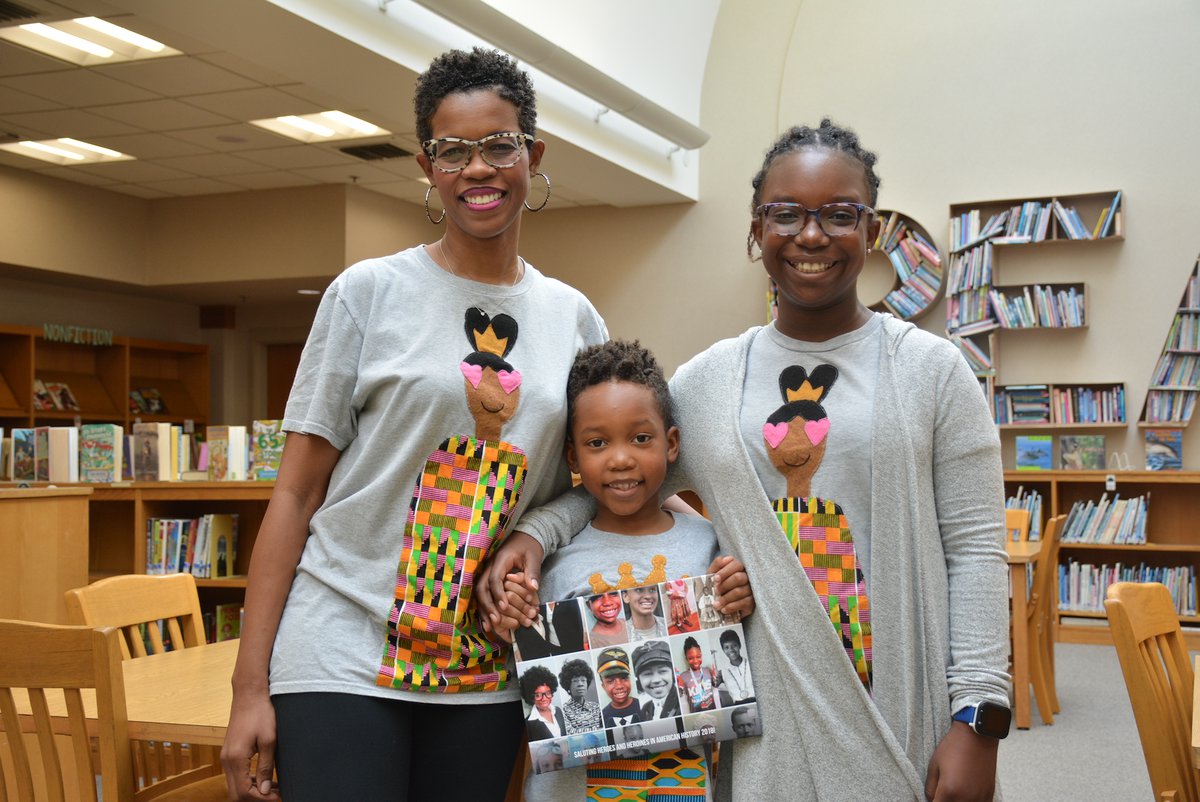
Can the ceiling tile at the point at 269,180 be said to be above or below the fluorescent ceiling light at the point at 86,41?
above

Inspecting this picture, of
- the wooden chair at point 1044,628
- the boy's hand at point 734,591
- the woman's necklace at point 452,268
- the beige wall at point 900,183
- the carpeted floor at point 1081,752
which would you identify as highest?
the beige wall at point 900,183

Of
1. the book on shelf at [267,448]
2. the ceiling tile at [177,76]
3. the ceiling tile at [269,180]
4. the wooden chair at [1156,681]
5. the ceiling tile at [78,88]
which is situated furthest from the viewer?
the ceiling tile at [269,180]

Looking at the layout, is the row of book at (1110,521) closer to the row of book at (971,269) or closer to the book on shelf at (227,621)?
the row of book at (971,269)

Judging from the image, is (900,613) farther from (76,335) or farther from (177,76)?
(76,335)

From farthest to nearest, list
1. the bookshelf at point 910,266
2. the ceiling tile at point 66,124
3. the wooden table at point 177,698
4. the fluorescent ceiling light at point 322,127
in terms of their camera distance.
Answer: the bookshelf at point 910,266
the fluorescent ceiling light at point 322,127
the ceiling tile at point 66,124
the wooden table at point 177,698

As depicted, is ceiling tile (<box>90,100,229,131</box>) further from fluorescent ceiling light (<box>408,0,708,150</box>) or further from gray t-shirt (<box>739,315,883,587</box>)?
gray t-shirt (<box>739,315,883,587</box>)

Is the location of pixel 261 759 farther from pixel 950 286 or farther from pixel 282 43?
pixel 950 286

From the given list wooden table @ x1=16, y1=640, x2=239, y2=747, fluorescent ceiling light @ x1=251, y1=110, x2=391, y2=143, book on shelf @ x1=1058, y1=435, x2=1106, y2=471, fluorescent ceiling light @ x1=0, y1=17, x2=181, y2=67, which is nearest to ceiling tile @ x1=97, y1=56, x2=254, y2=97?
fluorescent ceiling light @ x1=0, y1=17, x2=181, y2=67

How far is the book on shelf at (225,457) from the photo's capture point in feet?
17.2

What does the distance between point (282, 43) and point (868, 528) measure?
4.54 metres

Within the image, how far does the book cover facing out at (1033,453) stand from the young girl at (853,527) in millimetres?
6182

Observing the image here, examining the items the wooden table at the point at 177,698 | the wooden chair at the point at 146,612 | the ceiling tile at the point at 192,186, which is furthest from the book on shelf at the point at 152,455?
the ceiling tile at the point at 192,186

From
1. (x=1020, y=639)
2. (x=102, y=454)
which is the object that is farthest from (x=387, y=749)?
(x=102, y=454)

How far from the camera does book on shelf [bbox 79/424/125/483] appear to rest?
5.43m
